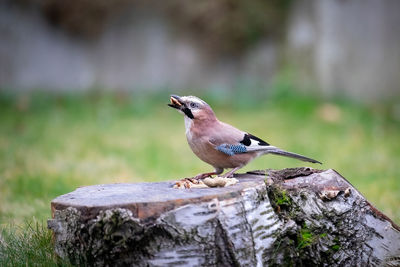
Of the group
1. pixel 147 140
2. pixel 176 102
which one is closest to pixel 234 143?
pixel 176 102

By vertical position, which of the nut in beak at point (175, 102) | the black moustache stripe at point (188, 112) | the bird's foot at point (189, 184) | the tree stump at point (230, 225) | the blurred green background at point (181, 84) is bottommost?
the tree stump at point (230, 225)

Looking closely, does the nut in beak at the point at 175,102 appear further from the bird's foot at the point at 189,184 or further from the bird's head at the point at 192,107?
the bird's foot at the point at 189,184

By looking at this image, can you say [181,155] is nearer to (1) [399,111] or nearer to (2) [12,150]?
(2) [12,150]

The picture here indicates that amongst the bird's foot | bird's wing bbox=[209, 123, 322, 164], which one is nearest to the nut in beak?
bird's wing bbox=[209, 123, 322, 164]

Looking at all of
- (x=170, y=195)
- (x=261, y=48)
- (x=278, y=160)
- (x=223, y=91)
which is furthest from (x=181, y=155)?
(x=170, y=195)

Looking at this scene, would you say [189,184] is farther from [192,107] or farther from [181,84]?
[181,84]

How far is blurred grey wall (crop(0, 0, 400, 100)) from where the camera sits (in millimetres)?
8586

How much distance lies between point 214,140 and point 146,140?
14.2ft

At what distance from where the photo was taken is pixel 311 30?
8.81 meters

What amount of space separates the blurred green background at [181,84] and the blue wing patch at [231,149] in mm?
2350

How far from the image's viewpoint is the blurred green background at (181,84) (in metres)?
6.48

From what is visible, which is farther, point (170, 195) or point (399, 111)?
point (399, 111)

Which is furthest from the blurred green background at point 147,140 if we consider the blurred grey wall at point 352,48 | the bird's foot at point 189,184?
the bird's foot at point 189,184

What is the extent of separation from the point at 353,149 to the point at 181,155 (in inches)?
90.8
